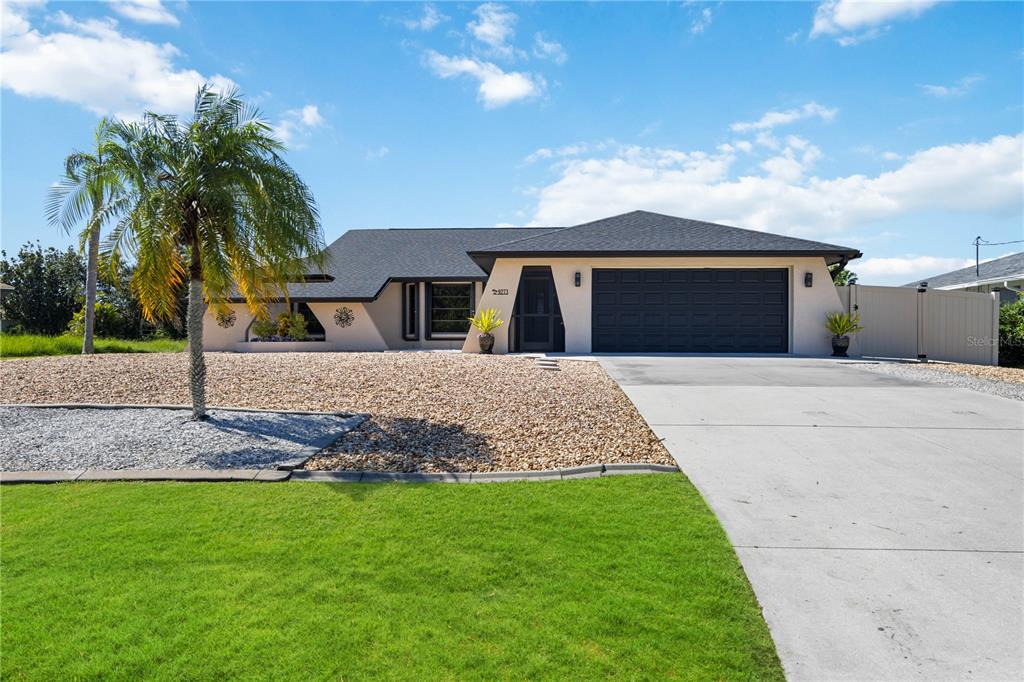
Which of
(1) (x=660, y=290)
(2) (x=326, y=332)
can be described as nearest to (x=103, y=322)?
(2) (x=326, y=332)

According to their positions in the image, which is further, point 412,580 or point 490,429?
point 490,429

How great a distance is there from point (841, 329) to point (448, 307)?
1292 centimetres

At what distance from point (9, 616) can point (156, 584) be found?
68cm

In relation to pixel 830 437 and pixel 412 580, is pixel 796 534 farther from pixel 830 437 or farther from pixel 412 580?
pixel 830 437

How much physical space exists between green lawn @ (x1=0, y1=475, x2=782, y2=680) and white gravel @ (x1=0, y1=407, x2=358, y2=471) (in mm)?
1024

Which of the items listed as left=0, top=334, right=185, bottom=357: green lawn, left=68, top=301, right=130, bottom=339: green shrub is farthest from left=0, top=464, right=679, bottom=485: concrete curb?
left=68, top=301, right=130, bottom=339: green shrub

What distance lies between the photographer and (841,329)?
616 inches

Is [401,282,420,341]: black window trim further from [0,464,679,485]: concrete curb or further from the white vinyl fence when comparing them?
[0,464,679,485]: concrete curb

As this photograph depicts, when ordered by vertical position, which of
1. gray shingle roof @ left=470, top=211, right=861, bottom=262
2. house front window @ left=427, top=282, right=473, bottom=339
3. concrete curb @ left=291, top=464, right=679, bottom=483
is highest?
gray shingle roof @ left=470, top=211, right=861, bottom=262

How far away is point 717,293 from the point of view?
16.6 metres

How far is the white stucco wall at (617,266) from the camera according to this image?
640 inches

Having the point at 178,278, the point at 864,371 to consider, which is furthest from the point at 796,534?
the point at 864,371

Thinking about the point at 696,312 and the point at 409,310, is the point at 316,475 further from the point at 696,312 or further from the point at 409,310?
the point at 409,310

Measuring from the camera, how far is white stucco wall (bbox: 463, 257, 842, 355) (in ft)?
53.4
